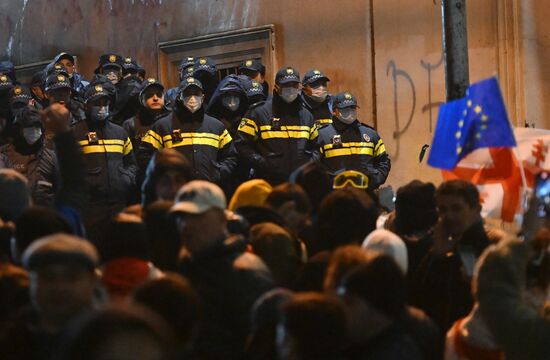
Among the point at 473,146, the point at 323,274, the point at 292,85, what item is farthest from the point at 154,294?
the point at 292,85

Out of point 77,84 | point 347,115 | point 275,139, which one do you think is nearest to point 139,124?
point 275,139

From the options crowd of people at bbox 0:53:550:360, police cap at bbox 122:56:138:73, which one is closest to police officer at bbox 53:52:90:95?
police cap at bbox 122:56:138:73

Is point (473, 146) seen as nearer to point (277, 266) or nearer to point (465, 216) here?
point (465, 216)

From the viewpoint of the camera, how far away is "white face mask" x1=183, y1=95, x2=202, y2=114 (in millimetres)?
11258

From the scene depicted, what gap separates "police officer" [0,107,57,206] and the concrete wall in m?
4.91

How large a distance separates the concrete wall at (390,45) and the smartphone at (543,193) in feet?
22.2

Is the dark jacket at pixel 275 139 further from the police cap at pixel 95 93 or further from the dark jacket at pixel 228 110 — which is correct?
the police cap at pixel 95 93

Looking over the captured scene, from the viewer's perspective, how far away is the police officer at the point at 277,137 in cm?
1156

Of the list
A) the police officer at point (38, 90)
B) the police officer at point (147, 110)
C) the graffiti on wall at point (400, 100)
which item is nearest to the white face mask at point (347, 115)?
the police officer at point (147, 110)

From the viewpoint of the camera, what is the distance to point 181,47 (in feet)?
57.6

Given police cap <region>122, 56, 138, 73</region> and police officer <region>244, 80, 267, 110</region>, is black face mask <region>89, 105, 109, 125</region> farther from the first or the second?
police cap <region>122, 56, 138, 73</region>

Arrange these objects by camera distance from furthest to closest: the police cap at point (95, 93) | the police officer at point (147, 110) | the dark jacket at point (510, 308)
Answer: the police officer at point (147, 110) → the police cap at point (95, 93) → the dark jacket at point (510, 308)

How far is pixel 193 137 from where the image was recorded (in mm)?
11234

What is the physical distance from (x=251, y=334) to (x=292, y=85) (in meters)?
7.07
